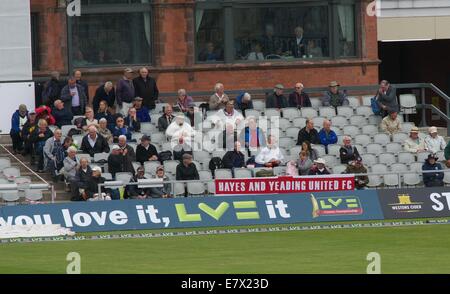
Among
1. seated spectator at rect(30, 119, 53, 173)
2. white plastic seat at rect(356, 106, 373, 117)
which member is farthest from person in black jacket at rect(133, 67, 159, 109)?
white plastic seat at rect(356, 106, 373, 117)

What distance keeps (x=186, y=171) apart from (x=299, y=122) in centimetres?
449

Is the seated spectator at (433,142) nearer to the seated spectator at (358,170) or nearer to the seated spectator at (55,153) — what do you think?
the seated spectator at (358,170)

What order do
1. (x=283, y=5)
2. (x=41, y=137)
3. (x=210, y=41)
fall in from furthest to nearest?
(x=283, y=5) → (x=210, y=41) → (x=41, y=137)

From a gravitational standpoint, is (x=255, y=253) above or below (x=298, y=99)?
below

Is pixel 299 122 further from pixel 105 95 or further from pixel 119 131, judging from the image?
pixel 105 95

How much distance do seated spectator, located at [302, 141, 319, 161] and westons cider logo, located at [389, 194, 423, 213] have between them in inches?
104

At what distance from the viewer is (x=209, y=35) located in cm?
3797

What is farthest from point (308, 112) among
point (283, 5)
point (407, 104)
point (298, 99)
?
point (283, 5)

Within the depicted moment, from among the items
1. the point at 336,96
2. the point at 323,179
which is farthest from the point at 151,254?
the point at 336,96

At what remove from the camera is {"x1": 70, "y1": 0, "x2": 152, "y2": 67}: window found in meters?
36.5

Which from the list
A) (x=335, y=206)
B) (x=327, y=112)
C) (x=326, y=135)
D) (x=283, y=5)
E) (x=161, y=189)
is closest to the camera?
(x=335, y=206)

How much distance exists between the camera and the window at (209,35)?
37.9 metres
